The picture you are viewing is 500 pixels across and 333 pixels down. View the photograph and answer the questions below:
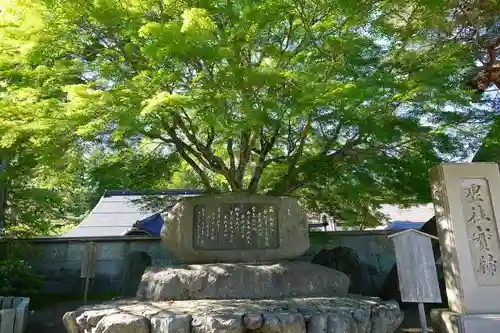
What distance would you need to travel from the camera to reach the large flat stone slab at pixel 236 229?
6.60 m

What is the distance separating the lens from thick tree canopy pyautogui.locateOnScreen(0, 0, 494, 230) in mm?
4941

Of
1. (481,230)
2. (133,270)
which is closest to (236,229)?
(133,270)

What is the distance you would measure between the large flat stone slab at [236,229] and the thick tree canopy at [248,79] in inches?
38.5

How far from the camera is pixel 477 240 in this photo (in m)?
6.04

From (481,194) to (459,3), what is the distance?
10.7 feet

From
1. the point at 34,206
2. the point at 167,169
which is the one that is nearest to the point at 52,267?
the point at 34,206

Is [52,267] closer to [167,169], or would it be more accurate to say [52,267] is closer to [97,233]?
[97,233]

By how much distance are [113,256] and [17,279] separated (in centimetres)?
218

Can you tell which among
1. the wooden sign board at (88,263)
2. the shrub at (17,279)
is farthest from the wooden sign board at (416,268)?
the shrub at (17,279)

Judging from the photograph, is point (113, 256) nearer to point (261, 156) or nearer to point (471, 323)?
point (261, 156)

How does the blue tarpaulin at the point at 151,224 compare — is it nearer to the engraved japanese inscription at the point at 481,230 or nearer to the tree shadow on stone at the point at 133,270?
the tree shadow on stone at the point at 133,270

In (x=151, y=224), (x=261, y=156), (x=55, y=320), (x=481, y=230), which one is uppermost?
(x=261, y=156)

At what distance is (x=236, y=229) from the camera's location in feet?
22.0

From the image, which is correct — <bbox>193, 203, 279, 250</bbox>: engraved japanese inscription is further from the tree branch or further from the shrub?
the shrub
